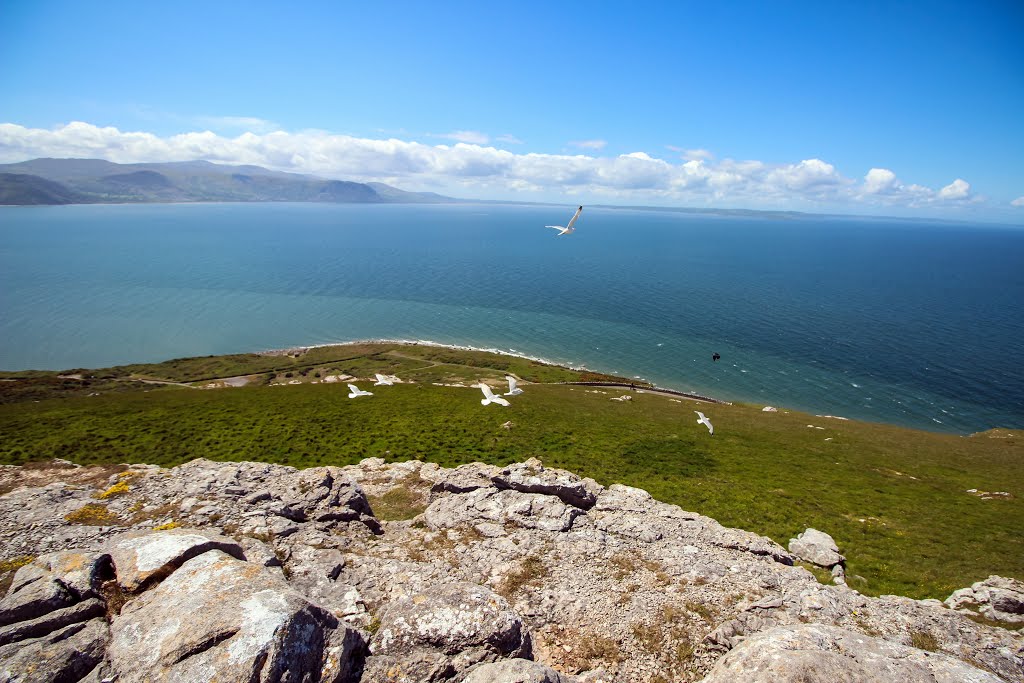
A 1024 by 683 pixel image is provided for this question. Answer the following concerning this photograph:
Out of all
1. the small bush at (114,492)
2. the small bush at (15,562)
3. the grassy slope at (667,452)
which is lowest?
the grassy slope at (667,452)

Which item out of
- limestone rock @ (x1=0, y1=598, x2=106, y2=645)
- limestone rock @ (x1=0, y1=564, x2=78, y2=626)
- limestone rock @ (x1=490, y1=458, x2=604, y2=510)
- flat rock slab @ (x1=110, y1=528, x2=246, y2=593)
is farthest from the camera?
limestone rock @ (x1=490, y1=458, x2=604, y2=510)

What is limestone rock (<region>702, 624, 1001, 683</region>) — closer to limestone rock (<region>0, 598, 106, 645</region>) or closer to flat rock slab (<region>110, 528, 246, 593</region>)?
flat rock slab (<region>110, 528, 246, 593</region>)

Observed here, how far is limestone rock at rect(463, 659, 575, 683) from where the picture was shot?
880 cm

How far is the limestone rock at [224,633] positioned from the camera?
771 cm

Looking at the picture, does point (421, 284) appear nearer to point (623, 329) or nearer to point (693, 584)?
point (623, 329)

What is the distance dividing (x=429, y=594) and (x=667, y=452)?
25264mm

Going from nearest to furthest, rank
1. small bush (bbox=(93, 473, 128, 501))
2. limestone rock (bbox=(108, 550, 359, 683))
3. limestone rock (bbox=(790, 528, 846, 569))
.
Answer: limestone rock (bbox=(108, 550, 359, 683)) < small bush (bbox=(93, 473, 128, 501)) < limestone rock (bbox=(790, 528, 846, 569))

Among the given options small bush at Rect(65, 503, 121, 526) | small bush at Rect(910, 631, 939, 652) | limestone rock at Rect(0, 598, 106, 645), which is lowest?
small bush at Rect(910, 631, 939, 652)

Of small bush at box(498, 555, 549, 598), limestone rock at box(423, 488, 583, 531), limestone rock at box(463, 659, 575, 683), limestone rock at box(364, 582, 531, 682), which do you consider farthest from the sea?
limestone rock at box(463, 659, 575, 683)

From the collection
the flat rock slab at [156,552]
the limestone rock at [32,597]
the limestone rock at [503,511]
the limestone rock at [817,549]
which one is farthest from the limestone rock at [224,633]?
the limestone rock at [817,549]

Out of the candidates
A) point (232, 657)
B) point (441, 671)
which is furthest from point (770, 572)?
point (232, 657)

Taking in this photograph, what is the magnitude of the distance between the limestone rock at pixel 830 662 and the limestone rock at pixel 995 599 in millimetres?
9517

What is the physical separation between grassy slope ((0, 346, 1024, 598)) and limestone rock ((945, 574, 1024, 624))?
4.13 ft

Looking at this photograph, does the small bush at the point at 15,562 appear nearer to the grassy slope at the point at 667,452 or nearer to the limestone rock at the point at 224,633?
the limestone rock at the point at 224,633
